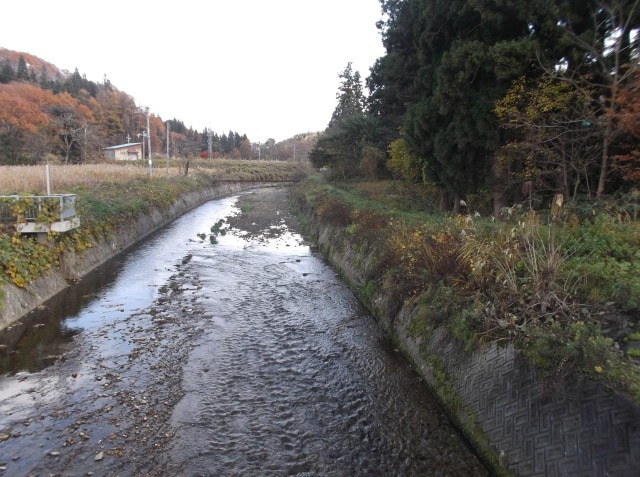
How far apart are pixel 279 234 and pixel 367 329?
13.5 meters

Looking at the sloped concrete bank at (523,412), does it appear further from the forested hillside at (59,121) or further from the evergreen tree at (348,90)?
the evergreen tree at (348,90)

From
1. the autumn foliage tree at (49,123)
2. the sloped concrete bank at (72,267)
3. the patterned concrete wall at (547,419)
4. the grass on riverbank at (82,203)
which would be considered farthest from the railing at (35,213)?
the autumn foliage tree at (49,123)

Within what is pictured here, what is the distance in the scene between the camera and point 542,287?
5.64 m

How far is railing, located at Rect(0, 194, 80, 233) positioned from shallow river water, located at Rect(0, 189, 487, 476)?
80.8 inches

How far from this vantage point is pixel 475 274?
262 inches

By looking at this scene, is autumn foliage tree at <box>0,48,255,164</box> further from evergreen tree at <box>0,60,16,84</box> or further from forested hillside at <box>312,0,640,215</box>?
forested hillside at <box>312,0,640,215</box>

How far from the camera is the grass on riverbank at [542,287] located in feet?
15.2

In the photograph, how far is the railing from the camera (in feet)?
35.7

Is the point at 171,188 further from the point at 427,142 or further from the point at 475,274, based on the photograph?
the point at 475,274

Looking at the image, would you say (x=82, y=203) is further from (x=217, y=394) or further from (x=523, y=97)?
(x=523, y=97)

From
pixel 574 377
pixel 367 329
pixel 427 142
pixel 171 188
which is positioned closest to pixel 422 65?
pixel 427 142

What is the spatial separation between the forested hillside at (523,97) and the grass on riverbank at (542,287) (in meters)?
1.66

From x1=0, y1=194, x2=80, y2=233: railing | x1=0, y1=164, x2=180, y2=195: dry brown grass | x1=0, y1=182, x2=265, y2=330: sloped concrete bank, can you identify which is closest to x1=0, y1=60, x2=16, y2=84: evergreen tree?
x1=0, y1=164, x2=180, y2=195: dry brown grass

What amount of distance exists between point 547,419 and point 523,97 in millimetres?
9003
